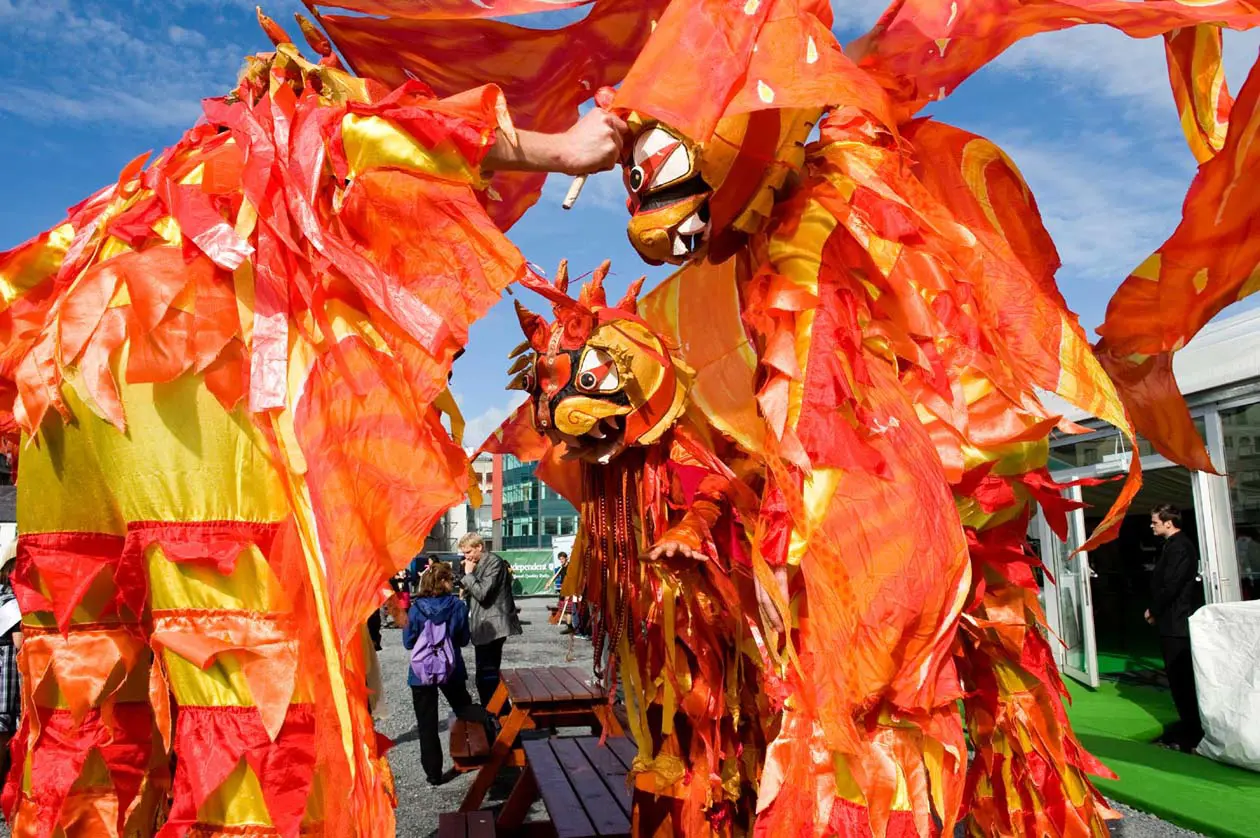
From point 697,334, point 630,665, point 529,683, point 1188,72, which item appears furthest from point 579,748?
point 1188,72

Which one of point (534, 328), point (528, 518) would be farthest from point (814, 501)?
point (528, 518)

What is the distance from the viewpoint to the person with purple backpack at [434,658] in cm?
550

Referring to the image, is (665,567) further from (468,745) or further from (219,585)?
(468,745)

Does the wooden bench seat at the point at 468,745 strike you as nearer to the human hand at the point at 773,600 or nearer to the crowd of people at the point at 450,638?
the crowd of people at the point at 450,638

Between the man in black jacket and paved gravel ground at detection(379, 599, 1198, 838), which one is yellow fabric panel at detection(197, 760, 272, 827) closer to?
paved gravel ground at detection(379, 599, 1198, 838)

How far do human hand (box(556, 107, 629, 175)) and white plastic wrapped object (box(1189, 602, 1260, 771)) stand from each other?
4920mm

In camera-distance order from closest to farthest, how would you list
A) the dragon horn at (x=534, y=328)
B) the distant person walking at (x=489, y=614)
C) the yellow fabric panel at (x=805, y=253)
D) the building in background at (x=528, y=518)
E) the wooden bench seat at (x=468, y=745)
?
the yellow fabric panel at (x=805, y=253) < the dragon horn at (x=534, y=328) < the wooden bench seat at (x=468, y=745) < the distant person walking at (x=489, y=614) < the building in background at (x=528, y=518)

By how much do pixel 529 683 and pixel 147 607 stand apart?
4083 mm

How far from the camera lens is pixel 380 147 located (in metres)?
1.34

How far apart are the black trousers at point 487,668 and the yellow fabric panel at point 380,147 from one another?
559 cm

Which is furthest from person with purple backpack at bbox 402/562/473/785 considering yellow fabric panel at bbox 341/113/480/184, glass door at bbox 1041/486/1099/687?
glass door at bbox 1041/486/1099/687

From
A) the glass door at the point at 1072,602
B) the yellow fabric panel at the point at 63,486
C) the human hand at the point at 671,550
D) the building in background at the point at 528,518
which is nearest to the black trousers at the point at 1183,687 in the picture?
the glass door at the point at 1072,602

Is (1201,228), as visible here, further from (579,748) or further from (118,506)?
(579,748)

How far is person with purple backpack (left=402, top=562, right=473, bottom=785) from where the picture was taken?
550 centimetres
